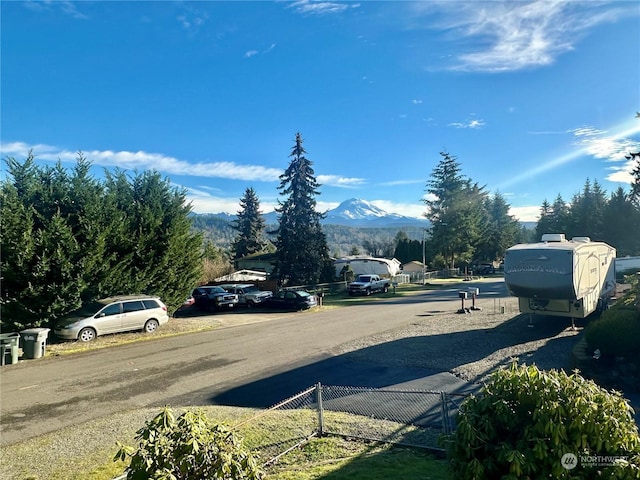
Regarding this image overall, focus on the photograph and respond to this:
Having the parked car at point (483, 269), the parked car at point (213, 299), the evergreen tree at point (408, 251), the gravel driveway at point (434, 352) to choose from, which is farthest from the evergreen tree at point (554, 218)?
A: the parked car at point (213, 299)

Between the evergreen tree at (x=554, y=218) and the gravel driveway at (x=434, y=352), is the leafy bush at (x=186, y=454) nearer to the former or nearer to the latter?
the gravel driveway at (x=434, y=352)

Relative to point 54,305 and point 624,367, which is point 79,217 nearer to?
point 54,305

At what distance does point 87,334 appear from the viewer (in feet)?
54.7

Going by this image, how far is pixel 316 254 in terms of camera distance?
38.0 m

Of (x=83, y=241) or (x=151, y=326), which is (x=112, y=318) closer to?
(x=151, y=326)

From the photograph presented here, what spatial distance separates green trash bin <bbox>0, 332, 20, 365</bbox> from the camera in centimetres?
1367

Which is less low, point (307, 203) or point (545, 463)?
point (307, 203)

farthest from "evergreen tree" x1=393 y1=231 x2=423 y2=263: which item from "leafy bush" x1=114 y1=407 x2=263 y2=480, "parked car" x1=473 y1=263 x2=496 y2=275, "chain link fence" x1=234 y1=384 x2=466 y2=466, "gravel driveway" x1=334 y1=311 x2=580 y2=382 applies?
"leafy bush" x1=114 y1=407 x2=263 y2=480

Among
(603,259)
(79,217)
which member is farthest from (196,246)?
(603,259)

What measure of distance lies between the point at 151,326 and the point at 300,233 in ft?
67.7

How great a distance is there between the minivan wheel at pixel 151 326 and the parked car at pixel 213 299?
313 inches

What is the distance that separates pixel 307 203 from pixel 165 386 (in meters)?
29.2

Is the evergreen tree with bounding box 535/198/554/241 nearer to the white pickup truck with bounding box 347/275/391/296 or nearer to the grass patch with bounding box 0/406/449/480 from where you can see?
the white pickup truck with bounding box 347/275/391/296

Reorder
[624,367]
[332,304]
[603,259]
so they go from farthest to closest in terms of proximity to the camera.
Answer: [332,304]
[603,259]
[624,367]
